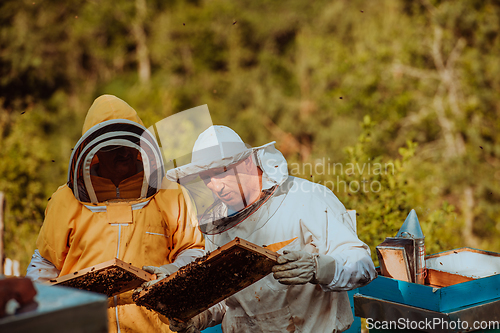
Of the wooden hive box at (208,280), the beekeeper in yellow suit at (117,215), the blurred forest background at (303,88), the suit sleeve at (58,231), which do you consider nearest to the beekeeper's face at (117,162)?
the beekeeper in yellow suit at (117,215)

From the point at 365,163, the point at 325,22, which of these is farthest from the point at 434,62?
the point at 365,163

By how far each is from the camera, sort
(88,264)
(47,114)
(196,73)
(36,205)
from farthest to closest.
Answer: (196,73), (47,114), (36,205), (88,264)

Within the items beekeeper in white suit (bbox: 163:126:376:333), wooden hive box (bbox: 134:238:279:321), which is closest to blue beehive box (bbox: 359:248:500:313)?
beekeeper in white suit (bbox: 163:126:376:333)

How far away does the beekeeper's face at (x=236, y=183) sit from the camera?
2359 millimetres

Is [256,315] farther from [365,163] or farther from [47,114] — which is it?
[47,114]

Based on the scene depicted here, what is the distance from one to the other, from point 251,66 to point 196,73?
2.92m

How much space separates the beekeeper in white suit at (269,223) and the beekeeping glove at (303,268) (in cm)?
17

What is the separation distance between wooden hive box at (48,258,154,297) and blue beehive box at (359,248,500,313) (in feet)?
4.56

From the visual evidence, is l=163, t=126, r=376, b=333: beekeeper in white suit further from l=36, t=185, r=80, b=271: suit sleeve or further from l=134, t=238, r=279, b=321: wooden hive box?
l=36, t=185, r=80, b=271: suit sleeve

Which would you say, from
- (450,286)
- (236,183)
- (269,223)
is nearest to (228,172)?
(236,183)

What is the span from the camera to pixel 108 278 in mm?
2150

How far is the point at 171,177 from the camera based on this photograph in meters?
2.49

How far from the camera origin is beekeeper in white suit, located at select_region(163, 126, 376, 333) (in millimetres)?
2291

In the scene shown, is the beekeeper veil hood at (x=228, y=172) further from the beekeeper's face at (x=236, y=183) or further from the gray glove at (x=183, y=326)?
the gray glove at (x=183, y=326)
